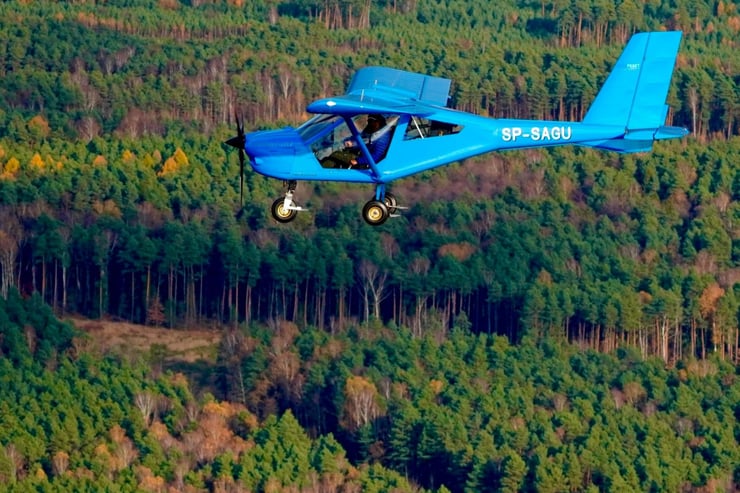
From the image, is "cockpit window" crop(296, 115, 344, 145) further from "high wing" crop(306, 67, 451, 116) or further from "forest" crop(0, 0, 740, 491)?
"forest" crop(0, 0, 740, 491)

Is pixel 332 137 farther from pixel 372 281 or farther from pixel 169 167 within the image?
pixel 169 167

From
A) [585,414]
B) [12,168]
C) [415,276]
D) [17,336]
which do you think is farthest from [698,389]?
[12,168]

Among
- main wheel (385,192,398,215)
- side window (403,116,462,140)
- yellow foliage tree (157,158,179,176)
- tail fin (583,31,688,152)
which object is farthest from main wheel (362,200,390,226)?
yellow foliage tree (157,158,179,176)

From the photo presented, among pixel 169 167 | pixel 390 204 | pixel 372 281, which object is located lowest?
pixel 372 281

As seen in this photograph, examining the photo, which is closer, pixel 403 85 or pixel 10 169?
pixel 403 85

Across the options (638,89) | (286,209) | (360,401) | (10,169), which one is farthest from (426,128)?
(10,169)

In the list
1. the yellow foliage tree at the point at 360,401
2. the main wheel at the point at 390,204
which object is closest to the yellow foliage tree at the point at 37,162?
the yellow foliage tree at the point at 360,401
